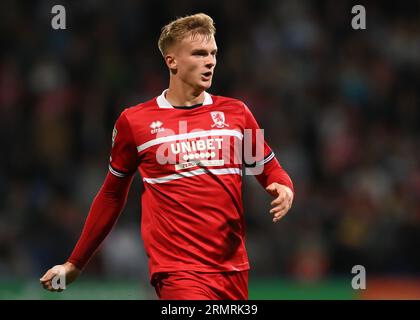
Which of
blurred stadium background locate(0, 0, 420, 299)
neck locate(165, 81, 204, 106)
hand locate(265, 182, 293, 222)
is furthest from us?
blurred stadium background locate(0, 0, 420, 299)

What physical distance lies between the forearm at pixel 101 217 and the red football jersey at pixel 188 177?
0.12 meters

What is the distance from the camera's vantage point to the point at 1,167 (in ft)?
36.1

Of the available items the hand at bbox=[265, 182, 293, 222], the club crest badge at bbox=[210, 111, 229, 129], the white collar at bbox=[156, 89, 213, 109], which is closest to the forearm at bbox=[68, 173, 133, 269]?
the white collar at bbox=[156, 89, 213, 109]

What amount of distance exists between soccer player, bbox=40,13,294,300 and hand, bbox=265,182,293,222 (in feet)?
0.03

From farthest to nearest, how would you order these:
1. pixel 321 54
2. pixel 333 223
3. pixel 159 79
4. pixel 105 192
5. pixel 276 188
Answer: pixel 321 54, pixel 159 79, pixel 333 223, pixel 105 192, pixel 276 188

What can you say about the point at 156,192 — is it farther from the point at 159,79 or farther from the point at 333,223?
the point at 159,79

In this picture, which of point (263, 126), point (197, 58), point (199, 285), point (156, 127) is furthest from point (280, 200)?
point (263, 126)

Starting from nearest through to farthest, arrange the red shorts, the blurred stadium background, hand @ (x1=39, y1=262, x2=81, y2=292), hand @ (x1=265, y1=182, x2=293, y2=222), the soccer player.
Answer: hand @ (x1=265, y1=182, x2=293, y2=222), the red shorts, the soccer player, hand @ (x1=39, y1=262, x2=81, y2=292), the blurred stadium background

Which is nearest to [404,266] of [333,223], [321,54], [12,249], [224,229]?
[333,223]

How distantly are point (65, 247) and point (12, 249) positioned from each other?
0.67 meters

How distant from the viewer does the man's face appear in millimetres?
5309

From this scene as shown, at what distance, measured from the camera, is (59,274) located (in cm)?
535

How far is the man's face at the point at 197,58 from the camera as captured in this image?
5.31 m

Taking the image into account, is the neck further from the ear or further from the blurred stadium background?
the blurred stadium background
